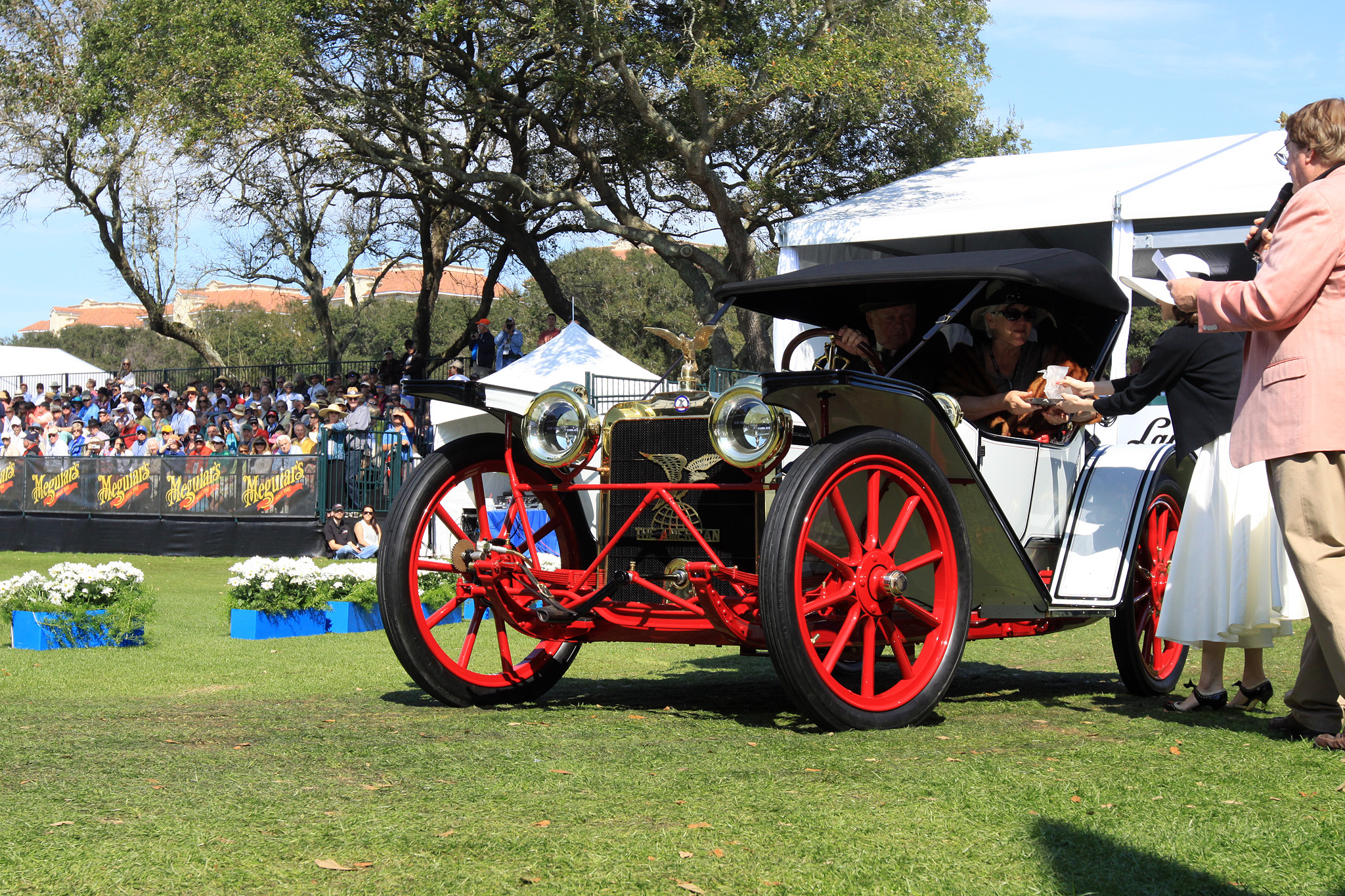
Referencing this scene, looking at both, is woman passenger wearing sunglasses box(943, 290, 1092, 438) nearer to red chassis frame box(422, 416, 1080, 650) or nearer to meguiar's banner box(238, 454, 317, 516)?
red chassis frame box(422, 416, 1080, 650)

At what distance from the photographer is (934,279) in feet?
15.7

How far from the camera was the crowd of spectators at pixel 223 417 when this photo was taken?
17.5 meters

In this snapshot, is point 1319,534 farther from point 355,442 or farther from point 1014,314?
point 355,442

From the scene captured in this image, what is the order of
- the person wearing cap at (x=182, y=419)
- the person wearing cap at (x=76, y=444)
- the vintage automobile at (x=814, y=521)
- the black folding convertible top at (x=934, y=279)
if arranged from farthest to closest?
the person wearing cap at (x=182, y=419)
the person wearing cap at (x=76, y=444)
the black folding convertible top at (x=934, y=279)
the vintage automobile at (x=814, y=521)

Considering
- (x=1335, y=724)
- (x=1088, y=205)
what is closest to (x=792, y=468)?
(x=1335, y=724)

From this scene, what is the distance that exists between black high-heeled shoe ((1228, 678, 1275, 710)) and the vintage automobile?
1.89 ft

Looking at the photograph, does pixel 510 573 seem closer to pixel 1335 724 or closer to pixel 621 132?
pixel 1335 724

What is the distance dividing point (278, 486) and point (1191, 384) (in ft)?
46.9

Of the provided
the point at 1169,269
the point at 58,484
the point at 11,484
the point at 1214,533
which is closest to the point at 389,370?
the point at 58,484

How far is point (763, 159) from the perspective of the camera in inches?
908

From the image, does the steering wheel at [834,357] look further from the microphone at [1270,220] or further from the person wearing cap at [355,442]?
the person wearing cap at [355,442]

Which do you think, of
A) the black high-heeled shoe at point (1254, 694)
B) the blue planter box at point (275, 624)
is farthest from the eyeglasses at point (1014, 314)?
the blue planter box at point (275, 624)

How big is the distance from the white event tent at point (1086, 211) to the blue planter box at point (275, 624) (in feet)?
15.7

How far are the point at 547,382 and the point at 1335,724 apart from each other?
1128cm
